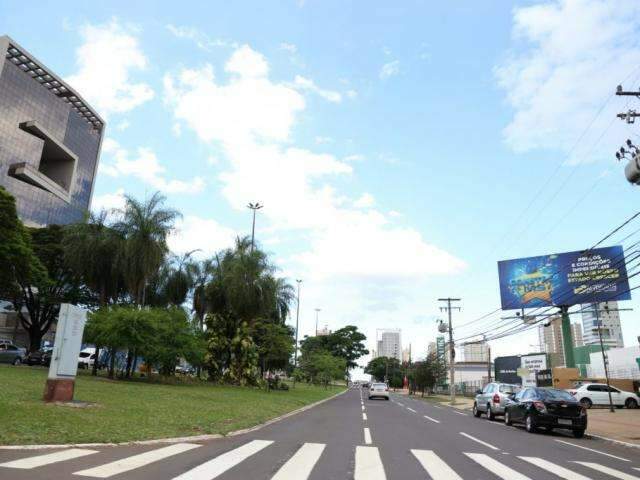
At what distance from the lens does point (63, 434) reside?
9555 millimetres

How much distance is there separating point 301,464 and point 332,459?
3.07 feet

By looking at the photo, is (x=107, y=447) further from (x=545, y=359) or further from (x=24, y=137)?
(x=24, y=137)

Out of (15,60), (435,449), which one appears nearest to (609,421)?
(435,449)

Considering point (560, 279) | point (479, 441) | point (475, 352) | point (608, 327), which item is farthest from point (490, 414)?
point (475, 352)

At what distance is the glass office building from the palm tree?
151 ft

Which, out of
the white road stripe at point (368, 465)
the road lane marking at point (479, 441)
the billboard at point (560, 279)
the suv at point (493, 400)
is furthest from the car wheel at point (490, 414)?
the billboard at point (560, 279)

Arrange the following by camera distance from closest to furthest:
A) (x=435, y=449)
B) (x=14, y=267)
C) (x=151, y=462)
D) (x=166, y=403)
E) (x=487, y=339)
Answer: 1. (x=151, y=462)
2. (x=435, y=449)
3. (x=166, y=403)
4. (x=14, y=267)
5. (x=487, y=339)

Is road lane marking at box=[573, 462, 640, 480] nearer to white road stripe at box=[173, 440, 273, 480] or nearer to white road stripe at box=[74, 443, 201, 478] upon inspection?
white road stripe at box=[173, 440, 273, 480]

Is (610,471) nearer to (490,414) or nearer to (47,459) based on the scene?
(47,459)

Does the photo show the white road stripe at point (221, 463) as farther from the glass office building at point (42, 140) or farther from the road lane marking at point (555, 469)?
the glass office building at point (42, 140)

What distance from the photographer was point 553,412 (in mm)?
16719

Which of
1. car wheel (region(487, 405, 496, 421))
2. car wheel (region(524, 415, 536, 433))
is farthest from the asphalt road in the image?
car wheel (region(487, 405, 496, 421))

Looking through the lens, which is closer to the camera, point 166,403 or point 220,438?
point 220,438

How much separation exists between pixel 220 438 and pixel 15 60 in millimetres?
89429
